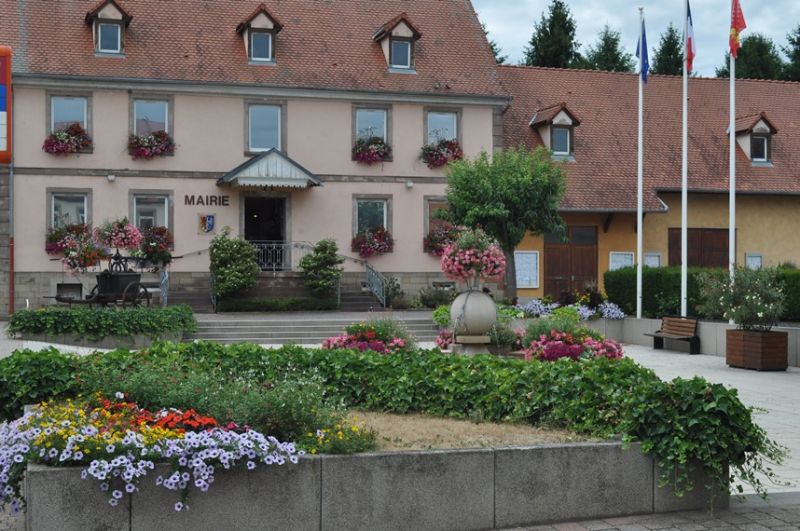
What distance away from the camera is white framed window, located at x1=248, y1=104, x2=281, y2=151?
30000 millimetres

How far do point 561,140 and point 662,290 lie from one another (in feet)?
31.4

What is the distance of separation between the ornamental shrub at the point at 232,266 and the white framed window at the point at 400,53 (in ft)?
25.7

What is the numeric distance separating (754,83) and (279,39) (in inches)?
721

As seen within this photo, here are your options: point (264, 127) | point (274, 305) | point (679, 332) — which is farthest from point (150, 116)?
point (679, 332)

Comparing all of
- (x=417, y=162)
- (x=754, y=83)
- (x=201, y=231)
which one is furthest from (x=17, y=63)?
(x=754, y=83)

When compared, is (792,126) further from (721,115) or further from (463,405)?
(463,405)

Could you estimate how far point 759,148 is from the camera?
35.2m

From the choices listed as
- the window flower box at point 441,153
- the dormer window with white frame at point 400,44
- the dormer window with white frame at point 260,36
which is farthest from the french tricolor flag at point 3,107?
the dormer window with white frame at point 400,44

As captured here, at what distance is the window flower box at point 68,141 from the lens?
28.1 m

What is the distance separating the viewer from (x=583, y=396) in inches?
318

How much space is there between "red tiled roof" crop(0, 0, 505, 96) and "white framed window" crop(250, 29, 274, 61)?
0.34 m

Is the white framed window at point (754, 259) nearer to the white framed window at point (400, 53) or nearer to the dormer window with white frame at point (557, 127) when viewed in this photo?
the dormer window with white frame at point (557, 127)

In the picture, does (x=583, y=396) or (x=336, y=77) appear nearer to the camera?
(x=583, y=396)

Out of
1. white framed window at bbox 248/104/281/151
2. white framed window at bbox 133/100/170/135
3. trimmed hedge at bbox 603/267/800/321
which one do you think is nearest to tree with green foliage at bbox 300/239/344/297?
white framed window at bbox 248/104/281/151
